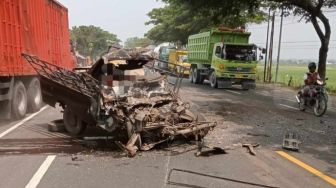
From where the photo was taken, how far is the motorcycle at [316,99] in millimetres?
13617

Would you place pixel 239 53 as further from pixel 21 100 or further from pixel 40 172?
pixel 40 172

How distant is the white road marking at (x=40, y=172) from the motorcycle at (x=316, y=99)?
873 centimetres

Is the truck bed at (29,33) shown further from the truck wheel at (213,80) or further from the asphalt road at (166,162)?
the truck wheel at (213,80)

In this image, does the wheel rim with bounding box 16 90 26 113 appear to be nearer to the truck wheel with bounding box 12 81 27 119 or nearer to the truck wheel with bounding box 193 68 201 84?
the truck wheel with bounding box 12 81 27 119

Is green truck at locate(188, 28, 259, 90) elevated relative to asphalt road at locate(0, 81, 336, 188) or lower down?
elevated

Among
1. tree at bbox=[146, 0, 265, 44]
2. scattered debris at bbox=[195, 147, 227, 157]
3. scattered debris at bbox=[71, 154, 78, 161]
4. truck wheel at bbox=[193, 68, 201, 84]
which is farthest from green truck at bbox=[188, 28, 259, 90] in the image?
scattered debris at bbox=[71, 154, 78, 161]

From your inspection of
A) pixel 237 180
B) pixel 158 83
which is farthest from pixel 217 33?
pixel 237 180

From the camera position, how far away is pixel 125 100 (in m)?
8.39

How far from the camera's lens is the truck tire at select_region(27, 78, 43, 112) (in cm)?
1344

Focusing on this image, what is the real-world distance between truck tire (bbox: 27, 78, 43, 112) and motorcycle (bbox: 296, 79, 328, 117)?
324 inches

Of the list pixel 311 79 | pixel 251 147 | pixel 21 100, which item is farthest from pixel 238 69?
pixel 251 147

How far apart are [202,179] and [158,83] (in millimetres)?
3865

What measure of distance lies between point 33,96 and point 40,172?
726cm

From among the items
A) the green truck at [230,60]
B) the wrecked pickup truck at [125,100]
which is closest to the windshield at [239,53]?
the green truck at [230,60]
